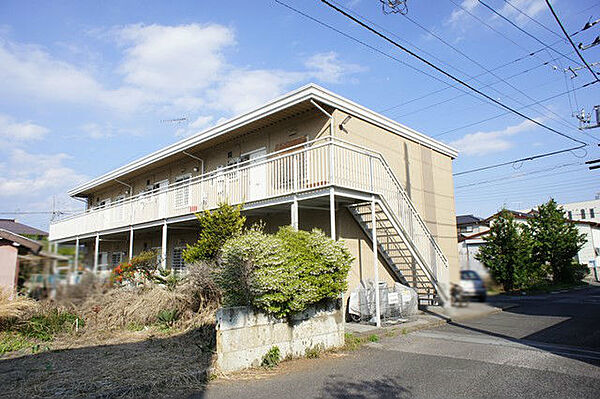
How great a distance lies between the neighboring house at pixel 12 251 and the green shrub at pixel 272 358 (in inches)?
265

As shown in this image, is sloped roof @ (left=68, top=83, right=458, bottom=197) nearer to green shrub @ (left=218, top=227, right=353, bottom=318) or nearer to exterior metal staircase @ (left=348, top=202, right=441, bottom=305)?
exterior metal staircase @ (left=348, top=202, right=441, bottom=305)

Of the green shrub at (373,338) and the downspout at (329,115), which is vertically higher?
the downspout at (329,115)

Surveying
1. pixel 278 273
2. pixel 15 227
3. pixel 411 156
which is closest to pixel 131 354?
pixel 278 273

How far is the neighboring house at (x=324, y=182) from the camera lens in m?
11.0

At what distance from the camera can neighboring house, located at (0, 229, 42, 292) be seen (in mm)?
678

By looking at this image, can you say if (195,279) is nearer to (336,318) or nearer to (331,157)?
(336,318)

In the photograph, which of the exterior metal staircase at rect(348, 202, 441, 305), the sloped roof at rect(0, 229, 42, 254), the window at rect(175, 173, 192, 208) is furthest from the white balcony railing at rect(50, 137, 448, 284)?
the sloped roof at rect(0, 229, 42, 254)

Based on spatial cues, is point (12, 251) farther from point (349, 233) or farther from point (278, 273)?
point (349, 233)

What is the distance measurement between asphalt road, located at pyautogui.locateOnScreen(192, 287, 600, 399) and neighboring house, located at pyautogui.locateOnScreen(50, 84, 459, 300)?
1.66 m

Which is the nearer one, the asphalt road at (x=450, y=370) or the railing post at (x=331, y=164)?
the asphalt road at (x=450, y=370)

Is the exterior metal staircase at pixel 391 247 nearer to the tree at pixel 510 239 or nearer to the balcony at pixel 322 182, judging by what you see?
the balcony at pixel 322 182

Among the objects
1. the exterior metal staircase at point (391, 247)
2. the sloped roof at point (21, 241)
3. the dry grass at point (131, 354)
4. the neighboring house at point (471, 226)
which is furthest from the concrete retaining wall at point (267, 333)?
the sloped roof at point (21, 241)

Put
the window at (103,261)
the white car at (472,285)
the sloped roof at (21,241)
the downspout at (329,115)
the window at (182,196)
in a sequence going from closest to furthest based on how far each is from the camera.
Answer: the white car at (472,285) → the sloped roof at (21,241) → the window at (103,261) → the downspout at (329,115) → the window at (182,196)

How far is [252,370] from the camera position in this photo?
6758 millimetres
